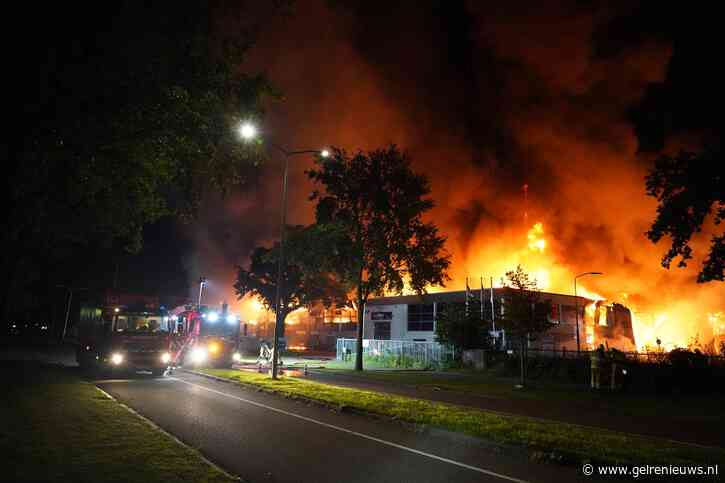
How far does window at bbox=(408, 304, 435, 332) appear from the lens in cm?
4469

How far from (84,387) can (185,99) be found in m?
9.11

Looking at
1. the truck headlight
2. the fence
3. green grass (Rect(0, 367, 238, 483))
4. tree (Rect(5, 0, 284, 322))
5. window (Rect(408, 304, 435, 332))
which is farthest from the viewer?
window (Rect(408, 304, 435, 332))

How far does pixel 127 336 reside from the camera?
18469 mm

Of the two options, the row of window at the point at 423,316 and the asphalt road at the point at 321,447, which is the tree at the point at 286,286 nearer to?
the row of window at the point at 423,316

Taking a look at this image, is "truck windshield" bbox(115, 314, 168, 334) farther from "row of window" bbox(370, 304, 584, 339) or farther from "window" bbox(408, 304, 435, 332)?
"window" bbox(408, 304, 435, 332)

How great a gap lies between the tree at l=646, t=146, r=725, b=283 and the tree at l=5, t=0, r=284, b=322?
15.6 meters

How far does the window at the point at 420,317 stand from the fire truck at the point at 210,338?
73.8ft

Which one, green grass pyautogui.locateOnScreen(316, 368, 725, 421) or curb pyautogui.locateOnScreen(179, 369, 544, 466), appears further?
green grass pyautogui.locateOnScreen(316, 368, 725, 421)

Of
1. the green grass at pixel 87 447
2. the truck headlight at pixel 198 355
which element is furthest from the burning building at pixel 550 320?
the green grass at pixel 87 447

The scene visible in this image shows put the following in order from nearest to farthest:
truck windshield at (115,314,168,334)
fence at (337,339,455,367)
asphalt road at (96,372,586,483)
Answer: asphalt road at (96,372,586,483), truck windshield at (115,314,168,334), fence at (337,339,455,367)

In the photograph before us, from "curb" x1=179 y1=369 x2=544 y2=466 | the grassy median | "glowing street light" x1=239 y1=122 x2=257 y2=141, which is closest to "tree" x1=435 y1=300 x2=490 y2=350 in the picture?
the grassy median

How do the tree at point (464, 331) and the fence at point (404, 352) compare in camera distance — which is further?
the fence at point (404, 352)

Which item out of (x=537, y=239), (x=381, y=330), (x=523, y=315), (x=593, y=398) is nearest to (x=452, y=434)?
(x=593, y=398)

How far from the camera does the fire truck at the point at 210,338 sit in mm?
23203
